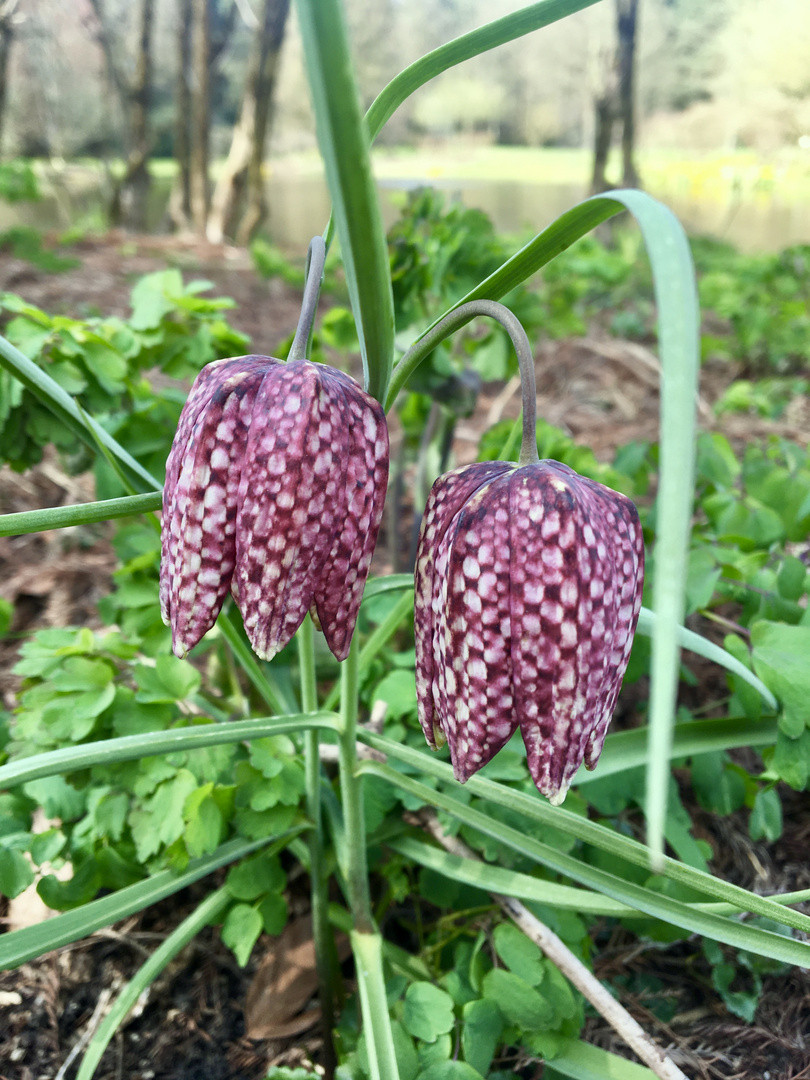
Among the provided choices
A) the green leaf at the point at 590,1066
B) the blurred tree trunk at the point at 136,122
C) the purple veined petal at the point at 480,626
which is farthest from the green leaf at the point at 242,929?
the blurred tree trunk at the point at 136,122

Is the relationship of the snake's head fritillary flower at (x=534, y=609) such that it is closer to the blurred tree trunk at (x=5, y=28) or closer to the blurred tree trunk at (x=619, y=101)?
the blurred tree trunk at (x=5, y=28)

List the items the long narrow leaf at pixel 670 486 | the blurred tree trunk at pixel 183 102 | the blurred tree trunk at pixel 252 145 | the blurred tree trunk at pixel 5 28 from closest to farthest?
the long narrow leaf at pixel 670 486
the blurred tree trunk at pixel 5 28
the blurred tree trunk at pixel 252 145
the blurred tree trunk at pixel 183 102

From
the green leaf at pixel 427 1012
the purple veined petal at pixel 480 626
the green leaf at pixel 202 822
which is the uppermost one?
the purple veined petal at pixel 480 626

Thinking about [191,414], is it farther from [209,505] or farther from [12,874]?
[12,874]

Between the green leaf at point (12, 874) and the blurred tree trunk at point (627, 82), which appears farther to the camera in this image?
the blurred tree trunk at point (627, 82)

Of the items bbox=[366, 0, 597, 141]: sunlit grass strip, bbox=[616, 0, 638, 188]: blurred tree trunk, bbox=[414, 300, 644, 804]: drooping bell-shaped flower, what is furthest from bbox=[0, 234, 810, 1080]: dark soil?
bbox=[616, 0, 638, 188]: blurred tree trunk

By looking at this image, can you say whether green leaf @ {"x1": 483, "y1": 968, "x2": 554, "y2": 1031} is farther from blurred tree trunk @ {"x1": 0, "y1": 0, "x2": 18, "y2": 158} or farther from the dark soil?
blurred tree trunk @ {"x1": 0, "y1": 0, "x2": 18, "y2": 158}

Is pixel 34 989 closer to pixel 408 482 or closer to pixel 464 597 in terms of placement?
pixel 464 597

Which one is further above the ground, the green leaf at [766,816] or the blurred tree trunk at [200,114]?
the blurred tree trunk at [200,114]
